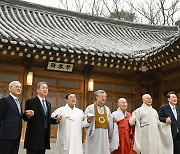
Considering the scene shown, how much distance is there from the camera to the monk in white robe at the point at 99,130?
6133 mm

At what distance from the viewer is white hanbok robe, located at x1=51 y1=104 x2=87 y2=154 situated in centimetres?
605

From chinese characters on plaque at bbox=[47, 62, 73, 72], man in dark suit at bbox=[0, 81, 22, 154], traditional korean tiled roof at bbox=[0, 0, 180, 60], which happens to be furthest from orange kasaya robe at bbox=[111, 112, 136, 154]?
chinese characters on plaque at bbox=[47, 62, 73, 72]

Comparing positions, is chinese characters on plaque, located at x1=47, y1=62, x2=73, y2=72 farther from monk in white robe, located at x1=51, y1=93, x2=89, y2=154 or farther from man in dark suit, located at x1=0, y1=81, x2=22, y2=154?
man in dark suit, located at x1=0, y1=81, x2=22, y2=154

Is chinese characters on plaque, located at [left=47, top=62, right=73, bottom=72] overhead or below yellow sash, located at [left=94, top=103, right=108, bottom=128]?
overhead

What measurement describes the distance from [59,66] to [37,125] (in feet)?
12.6

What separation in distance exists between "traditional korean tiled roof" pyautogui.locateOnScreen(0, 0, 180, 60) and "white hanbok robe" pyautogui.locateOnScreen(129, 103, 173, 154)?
2378mm

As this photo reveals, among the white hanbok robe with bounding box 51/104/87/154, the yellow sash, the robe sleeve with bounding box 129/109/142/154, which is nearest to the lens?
the white hanbok robe with bounding box 51/104/87/154

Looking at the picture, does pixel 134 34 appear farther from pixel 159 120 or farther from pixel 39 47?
pixel 159 120

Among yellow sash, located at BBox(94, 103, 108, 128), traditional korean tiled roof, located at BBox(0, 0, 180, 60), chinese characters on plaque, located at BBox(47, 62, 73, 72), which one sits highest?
traditional korean tiled roof, located at BBox(0, 0, 180, 60)

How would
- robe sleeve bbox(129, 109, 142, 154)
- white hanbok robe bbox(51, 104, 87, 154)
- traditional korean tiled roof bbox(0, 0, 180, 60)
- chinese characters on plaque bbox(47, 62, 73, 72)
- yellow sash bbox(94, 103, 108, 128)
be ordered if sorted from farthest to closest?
1. chinese characters on plaque bbox(47, 62, 73, 72)
2. traditional korean tiled roof bbox(0, 0, 180, 60)
3. robe sleeve bbox(129, 109, 142, 154)
4. yellow sash bbox(94, 103, 108, 128)
5. white hanbok robe bbox(51, 104, 87, 154)

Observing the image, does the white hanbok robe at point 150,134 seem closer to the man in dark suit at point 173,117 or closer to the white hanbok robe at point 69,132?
the man in dark suit at point 173,117

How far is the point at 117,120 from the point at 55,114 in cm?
136

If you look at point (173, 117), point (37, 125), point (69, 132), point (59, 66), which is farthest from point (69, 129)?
point (59, 66)

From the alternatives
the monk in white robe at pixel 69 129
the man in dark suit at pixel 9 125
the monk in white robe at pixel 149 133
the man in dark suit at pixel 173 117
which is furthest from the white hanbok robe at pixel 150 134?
the man in dark suit at pixel 9 125
